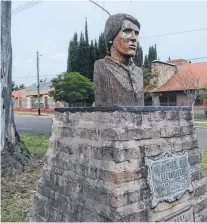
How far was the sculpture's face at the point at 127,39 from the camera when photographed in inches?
150

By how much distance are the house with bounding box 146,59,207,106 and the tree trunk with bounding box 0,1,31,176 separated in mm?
18897

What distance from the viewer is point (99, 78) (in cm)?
384

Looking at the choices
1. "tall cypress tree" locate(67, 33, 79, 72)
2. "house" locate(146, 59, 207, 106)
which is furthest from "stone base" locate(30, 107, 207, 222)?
"tall cypress tree" locate(67, 33, 79, 72)

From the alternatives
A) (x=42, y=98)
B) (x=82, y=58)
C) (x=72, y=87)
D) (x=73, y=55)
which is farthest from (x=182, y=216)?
(x=42, y=98)

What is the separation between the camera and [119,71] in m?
3.81

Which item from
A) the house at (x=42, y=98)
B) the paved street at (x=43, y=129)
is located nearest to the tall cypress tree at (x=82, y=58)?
the paved street at (x=43, y=129)

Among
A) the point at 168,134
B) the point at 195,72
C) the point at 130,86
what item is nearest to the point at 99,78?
the point at 130,86

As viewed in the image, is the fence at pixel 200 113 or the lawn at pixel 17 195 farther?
the fence at pixel 200 113

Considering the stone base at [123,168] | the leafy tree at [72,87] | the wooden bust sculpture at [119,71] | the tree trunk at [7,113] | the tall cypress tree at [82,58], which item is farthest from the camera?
the tall cypress tree at [82,58]

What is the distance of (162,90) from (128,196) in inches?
943

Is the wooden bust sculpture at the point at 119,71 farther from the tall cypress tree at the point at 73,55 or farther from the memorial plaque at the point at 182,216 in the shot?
the tall cypress tree at the point at 73,55

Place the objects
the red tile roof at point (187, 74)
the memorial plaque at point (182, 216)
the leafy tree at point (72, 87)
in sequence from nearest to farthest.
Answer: the memorial plaque at point (182, 216) → the leafy tree at point (72, 87) → the red tile roof at point (187, 74)

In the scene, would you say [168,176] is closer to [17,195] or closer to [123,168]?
[123,168]

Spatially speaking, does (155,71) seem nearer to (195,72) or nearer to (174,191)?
(195,72)
